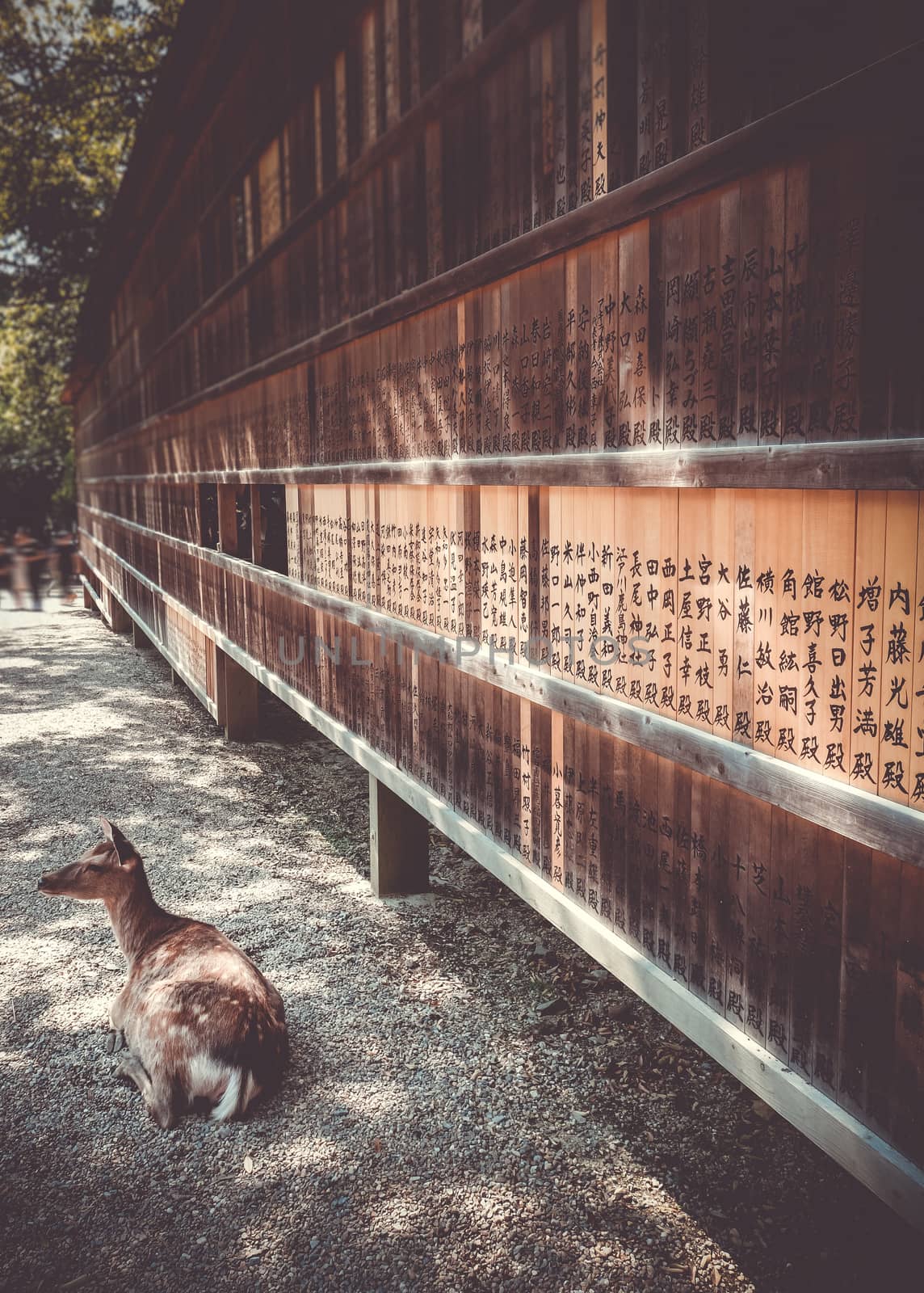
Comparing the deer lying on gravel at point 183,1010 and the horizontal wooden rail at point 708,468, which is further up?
the horizontal wooden rail at point 708,468

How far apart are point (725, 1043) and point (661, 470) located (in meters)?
1.43

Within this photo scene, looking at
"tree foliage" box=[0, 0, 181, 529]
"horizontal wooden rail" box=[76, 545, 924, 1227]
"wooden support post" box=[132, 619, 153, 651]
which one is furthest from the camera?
"tree foliage" box=[0, 0, 181, 529]

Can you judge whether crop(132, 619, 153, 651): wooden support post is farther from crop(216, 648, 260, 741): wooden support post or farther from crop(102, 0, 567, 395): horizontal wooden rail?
crop(102, 0, 567, 395): horizontal wooden rail

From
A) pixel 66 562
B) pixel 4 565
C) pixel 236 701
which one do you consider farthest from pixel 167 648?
pixel 66 562

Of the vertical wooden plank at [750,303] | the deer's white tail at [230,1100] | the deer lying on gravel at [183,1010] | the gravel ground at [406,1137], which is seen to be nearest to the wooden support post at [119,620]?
the gravel ground at [406,1137]

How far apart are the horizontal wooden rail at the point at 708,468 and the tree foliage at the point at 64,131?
725 inches

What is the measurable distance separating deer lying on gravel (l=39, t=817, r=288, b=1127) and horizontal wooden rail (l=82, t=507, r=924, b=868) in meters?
1.43

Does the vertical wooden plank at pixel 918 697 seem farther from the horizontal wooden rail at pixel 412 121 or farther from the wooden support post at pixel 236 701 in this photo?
the wooden support post at pixel 236 701

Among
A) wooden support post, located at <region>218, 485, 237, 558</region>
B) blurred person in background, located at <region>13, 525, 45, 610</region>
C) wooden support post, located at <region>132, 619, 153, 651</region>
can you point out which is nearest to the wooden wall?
wooden support post, located at <region>218, 485, 237, 558</region>

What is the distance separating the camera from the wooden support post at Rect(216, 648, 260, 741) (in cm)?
856

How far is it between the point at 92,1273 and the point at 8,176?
22.7 metres

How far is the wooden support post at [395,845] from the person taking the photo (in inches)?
206

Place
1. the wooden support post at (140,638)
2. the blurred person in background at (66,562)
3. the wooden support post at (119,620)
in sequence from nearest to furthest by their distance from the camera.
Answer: the wooden support post at (140,638) → the wooden support post at (119,620) → the blurred person in background at (66,562)

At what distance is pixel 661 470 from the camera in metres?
2.47
